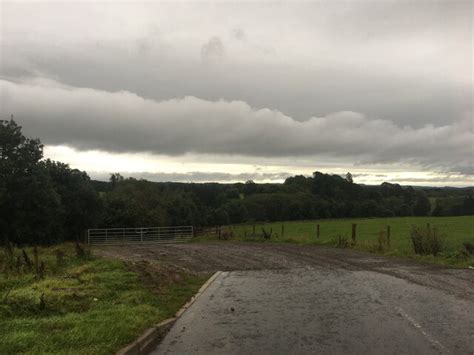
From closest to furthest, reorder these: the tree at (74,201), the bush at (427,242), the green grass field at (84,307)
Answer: the green grass field at (84,307), the bush at (427,242), the tree at (74,201)

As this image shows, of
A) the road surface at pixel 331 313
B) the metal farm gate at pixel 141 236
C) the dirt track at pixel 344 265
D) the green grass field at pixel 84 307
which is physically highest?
the green grass field at pixel 84 307

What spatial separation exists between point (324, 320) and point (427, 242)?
44.7 feet

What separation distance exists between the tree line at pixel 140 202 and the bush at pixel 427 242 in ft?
63.8

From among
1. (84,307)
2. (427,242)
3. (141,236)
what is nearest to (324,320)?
(84,307)

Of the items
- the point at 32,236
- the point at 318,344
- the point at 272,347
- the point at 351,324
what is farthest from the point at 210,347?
the point at 32,236

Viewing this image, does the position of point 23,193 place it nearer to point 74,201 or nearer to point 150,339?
point 74,201

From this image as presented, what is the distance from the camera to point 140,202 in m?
78.4

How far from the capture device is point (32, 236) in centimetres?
4738

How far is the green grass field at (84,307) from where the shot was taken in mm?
6445

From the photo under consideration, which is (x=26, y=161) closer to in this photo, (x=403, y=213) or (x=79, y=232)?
(x=79, y=232)

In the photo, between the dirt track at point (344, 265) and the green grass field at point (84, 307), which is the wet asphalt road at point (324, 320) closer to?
the green grass field at point (84, 307)

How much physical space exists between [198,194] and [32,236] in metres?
68.9

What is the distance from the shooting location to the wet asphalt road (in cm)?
684

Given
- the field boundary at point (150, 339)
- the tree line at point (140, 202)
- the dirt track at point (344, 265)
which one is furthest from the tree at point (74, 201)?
the field boundary at point (150, 339)
